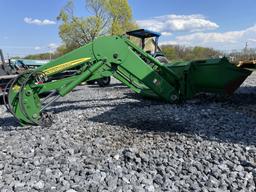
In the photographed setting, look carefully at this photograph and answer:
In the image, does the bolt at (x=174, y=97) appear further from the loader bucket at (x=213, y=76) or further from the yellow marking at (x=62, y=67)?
the yellow marking at (x=62, y=67)

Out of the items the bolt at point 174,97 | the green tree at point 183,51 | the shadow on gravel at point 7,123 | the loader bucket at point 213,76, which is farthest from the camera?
the green tree at point 183,51

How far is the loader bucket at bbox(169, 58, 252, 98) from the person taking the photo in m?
6.95

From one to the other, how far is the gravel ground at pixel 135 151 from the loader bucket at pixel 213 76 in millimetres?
585

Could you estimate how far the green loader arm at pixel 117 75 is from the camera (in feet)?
18.1

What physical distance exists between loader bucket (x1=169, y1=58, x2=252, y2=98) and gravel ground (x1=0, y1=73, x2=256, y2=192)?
585mm

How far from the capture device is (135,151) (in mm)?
4125

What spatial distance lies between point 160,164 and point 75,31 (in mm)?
33602

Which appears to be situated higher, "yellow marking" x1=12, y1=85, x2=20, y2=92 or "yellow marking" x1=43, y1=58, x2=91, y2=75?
"yellow marking" x1=43, y1=58, x2=91, y2=75

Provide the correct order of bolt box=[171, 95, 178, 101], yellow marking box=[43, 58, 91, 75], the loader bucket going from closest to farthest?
yellow marking box=[43, 58, 91, 75], the loader bucket, bolt box=[171, 95, 178, 101]

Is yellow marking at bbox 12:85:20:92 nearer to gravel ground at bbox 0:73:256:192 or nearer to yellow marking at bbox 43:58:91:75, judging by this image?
yellow marking at bbox 43:58:91:75

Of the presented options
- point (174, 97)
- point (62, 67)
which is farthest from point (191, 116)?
point (62, 67)

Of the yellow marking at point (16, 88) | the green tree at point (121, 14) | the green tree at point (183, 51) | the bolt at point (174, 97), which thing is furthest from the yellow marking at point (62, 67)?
the green tree at point (121, 14)

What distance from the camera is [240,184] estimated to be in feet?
10.4

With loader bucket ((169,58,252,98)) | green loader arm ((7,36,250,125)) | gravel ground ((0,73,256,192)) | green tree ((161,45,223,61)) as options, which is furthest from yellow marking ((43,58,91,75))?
Result: green tree ((161,45,223,61))
